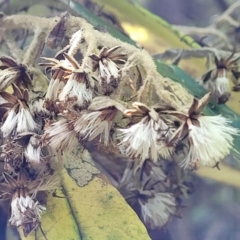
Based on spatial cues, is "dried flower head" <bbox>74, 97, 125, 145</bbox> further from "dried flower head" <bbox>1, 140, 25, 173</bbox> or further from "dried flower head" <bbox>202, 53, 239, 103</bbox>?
"dried flower head" <bbox>202, 53, 239, 103</bbox>

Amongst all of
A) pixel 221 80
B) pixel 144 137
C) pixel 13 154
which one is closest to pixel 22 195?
pixel 13 154

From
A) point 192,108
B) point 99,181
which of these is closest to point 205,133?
point 192,108

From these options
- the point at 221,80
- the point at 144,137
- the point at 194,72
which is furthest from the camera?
the point at 194,72

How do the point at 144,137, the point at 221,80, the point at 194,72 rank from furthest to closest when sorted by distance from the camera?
1. the point at 194,72
2. the point at 221,80
3. the point at 144,137

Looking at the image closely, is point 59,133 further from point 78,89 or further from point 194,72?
point 194,72

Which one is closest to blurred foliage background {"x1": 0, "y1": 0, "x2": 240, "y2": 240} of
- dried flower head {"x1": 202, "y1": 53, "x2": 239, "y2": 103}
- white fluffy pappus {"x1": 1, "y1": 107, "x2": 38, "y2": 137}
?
dried flower head {"x1": 202, "y1": 53, "x2": 239, "y2": 103}

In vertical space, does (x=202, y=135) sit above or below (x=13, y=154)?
above

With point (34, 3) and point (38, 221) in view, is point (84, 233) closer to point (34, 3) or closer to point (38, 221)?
point (38, 221)
